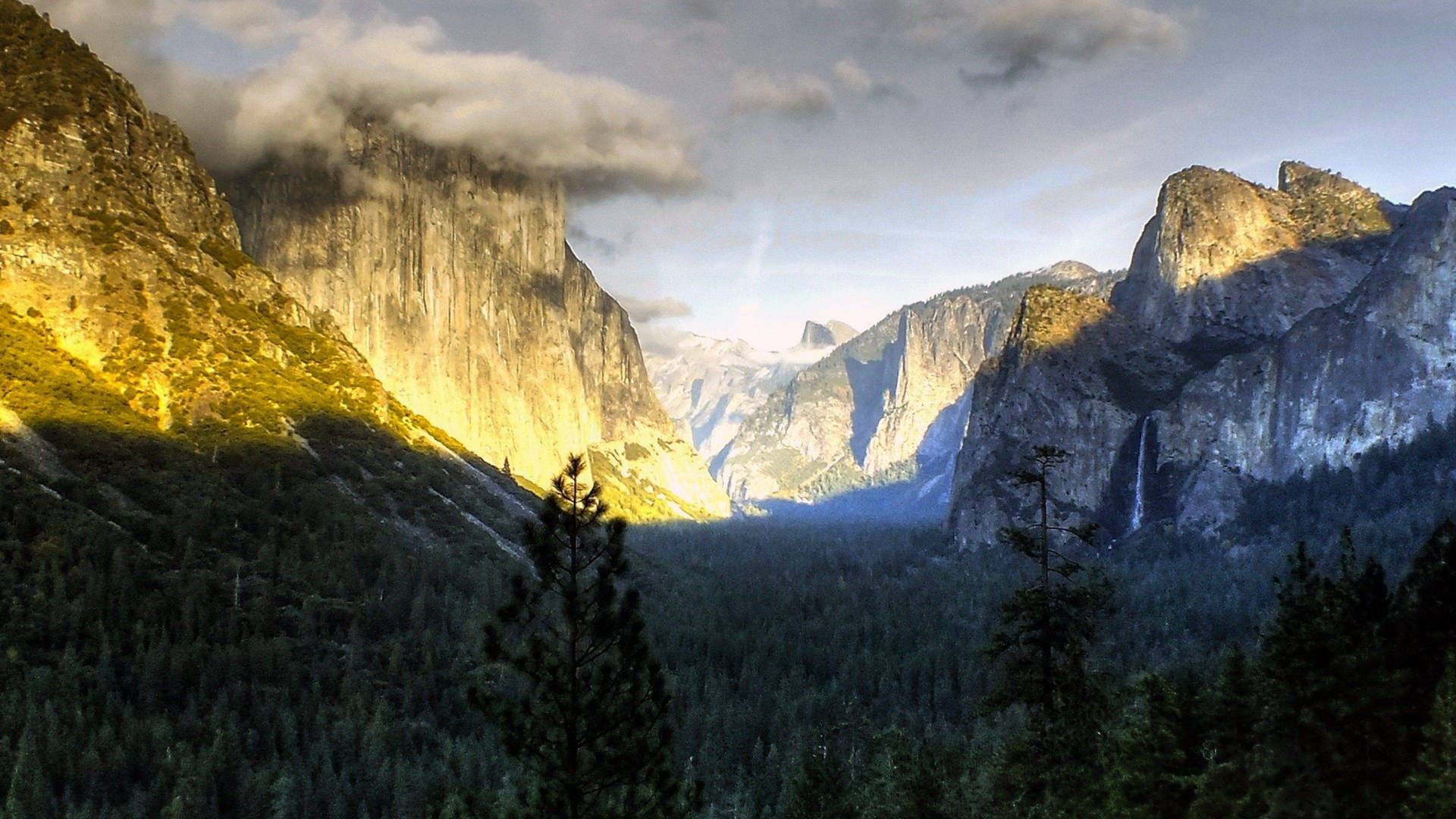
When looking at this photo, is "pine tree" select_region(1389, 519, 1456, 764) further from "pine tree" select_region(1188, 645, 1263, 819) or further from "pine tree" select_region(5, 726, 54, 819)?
"pine tree" select_region(5, 726, 54, 819)

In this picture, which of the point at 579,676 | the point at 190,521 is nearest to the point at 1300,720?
the point at 579,676

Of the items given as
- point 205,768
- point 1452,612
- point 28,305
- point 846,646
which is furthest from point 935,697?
point 28,305

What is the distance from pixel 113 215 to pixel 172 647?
296 feet

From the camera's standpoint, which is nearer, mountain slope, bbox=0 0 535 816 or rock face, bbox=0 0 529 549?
mountain slope, bbox=0 0 535 816

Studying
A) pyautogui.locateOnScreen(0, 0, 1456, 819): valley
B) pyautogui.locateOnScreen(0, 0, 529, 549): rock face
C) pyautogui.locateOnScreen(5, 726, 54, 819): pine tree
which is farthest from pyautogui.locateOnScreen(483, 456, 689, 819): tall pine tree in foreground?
pyautogui.locateOnScreen(0, 0, 529, 549): rock face

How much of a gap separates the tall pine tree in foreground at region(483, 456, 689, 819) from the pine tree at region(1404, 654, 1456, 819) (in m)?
19.1

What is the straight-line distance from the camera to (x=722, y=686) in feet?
406

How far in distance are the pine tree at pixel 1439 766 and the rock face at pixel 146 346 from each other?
12342 centimetres

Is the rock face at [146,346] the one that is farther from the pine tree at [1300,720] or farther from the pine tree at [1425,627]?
the pine tree at [1425,627]

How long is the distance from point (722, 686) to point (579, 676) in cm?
10172

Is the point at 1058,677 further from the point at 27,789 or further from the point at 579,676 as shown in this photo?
the point at 27,789

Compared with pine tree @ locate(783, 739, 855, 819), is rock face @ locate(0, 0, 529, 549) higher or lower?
higher

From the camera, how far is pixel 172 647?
9450 centimetres

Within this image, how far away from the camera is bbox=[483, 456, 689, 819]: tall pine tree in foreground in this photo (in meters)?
24.8
